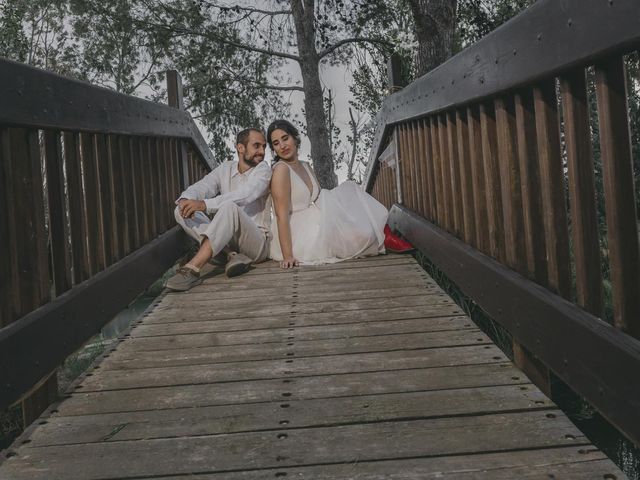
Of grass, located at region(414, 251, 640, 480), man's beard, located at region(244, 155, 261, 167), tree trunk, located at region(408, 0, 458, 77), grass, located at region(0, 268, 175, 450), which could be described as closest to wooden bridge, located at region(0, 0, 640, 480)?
grass, located at region(414, 251, 640, 480)

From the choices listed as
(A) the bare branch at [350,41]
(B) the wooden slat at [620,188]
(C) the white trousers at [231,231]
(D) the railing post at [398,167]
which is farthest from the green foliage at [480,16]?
(B) the wooden slat at [620,188]

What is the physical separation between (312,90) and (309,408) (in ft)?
30.3

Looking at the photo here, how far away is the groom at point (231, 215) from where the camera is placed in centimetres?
398

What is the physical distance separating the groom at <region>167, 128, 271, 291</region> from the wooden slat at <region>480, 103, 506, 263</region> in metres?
1.81

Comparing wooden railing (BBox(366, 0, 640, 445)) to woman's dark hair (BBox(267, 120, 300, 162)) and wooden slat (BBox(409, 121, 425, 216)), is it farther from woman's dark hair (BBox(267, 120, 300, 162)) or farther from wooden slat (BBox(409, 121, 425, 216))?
woman's dark hair (BBox(267, 120, 300, 162))

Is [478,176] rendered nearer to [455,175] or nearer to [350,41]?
[455,175]

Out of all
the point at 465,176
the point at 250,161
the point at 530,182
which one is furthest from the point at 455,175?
the point at 250,161

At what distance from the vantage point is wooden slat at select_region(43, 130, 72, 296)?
238 cm

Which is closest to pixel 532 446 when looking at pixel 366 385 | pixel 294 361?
pixel 366 385

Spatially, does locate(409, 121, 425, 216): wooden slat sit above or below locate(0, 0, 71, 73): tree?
below

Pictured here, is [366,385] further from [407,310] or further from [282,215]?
[282,215]

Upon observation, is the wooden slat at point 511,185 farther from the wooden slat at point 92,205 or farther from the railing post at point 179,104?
the railing post at point 179,104

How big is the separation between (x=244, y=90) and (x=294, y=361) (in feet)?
30.8

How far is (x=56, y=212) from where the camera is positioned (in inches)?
94.8
